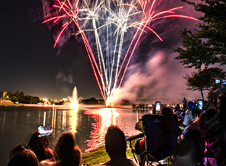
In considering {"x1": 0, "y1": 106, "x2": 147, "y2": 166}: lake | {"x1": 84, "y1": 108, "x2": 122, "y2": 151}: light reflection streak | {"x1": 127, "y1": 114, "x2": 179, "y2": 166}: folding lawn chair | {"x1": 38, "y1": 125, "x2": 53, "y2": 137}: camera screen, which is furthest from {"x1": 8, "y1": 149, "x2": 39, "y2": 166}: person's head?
{"x1": 84, "y1": 108, "x2": 122, "y2": 151}: light reflection streak

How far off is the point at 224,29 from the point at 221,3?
5.33 ft

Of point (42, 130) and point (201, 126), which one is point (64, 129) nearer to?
point (42, 130)

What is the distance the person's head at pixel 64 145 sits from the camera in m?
2.03

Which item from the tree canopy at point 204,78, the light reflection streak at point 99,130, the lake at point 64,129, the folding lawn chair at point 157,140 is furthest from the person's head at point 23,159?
the tree canopy at point 204,78

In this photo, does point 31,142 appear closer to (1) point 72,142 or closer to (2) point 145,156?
(1) point 72,142

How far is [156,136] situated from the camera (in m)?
3.48

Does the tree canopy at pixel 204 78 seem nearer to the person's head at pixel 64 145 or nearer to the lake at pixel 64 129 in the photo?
the lake at pixel 64 129

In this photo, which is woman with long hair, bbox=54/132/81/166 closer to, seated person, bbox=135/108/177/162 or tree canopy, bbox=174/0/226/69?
seated person, bbox=135/108/177/162

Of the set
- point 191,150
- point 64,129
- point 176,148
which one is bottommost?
point 64,129

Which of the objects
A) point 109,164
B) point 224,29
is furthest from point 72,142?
point 224,29

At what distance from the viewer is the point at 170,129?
135 inches

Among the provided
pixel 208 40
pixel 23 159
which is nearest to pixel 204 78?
pixel 208 40

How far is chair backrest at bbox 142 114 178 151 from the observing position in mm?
3465

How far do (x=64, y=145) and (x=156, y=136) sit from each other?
2.25 metres
